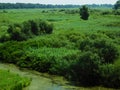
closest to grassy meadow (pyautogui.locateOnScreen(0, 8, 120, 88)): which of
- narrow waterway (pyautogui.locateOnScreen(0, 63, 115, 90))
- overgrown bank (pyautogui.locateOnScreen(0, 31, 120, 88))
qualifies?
overgrown bank (pyautogui.locateOnScreen(0, 31, 120, 88))

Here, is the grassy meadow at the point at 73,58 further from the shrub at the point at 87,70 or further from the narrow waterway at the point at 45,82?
the narrow waterway at the point at 45,82

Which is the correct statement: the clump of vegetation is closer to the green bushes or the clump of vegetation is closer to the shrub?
the shrub

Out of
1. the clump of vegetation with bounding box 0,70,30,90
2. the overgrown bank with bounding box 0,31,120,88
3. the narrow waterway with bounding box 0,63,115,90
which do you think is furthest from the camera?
the overgrown bank with bounding box 0,31,120,88

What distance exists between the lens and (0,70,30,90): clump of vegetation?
28891 mm

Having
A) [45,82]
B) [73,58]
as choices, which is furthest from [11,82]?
[73,58]

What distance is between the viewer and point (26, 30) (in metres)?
56.2

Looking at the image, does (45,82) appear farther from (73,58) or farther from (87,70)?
(73,58)

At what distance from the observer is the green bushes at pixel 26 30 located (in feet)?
179

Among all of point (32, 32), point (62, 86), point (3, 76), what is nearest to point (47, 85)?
point (62, 86)

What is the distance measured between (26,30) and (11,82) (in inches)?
1052

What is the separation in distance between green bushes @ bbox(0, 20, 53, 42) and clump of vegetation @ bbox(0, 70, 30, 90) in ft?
70.2

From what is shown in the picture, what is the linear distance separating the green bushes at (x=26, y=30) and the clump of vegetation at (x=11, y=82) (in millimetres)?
21394

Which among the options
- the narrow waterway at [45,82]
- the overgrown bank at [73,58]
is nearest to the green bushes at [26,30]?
the overgrown bank at [73,58]

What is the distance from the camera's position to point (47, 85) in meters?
32.8
